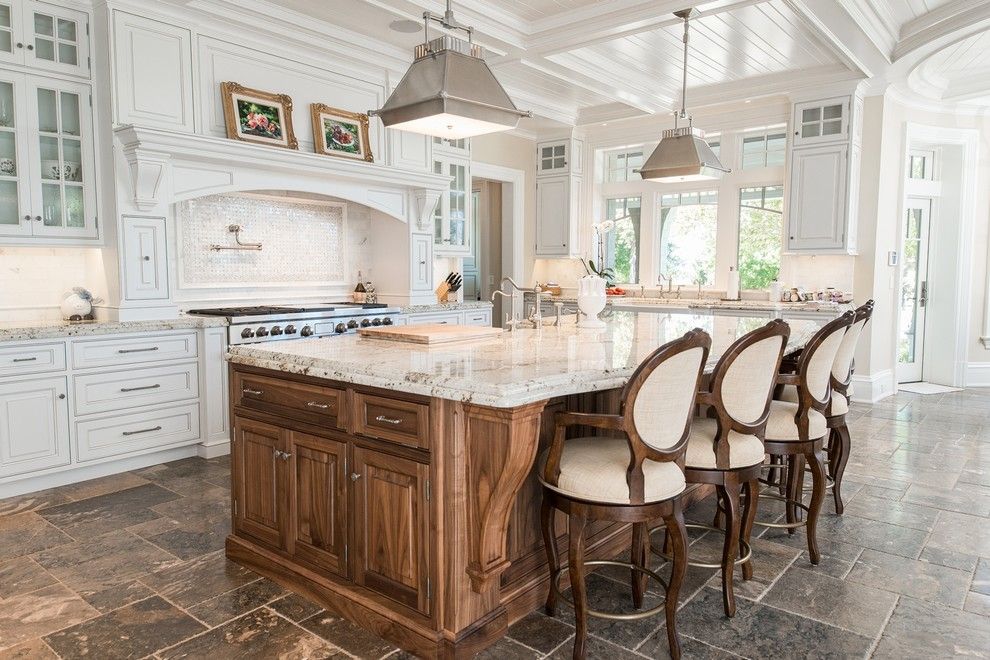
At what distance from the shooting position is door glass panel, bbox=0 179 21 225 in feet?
12.9

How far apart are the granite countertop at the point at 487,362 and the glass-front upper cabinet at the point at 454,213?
339 centimetres

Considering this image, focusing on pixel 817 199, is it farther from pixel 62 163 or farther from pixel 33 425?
pixel 33 425

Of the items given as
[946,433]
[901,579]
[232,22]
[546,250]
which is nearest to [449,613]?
[901,579]

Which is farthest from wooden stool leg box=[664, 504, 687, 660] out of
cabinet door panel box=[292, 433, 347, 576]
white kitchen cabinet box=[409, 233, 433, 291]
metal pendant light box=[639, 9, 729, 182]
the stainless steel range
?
white kitchen cabinet box=[409, 233, 433, 291]

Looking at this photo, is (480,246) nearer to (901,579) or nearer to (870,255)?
(870,255)

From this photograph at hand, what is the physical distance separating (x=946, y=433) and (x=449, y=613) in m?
4.83

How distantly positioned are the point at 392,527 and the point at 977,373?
758cm

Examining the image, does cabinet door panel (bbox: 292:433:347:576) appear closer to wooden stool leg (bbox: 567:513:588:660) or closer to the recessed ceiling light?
wooden stool leg (bbox: 567:513:588:660)

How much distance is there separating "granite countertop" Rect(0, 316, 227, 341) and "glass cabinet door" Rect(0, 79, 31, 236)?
595 millimetres

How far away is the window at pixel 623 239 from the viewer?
322 inches

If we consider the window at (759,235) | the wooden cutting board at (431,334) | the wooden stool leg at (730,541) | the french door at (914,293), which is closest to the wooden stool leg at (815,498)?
the wooden stool leg at (730,541)

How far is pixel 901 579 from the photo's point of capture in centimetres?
283

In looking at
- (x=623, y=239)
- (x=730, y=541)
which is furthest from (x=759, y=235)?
(x=730, y=541)

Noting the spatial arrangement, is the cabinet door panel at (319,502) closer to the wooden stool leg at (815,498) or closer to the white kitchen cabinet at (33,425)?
the wooden stool leg at (815,498)
